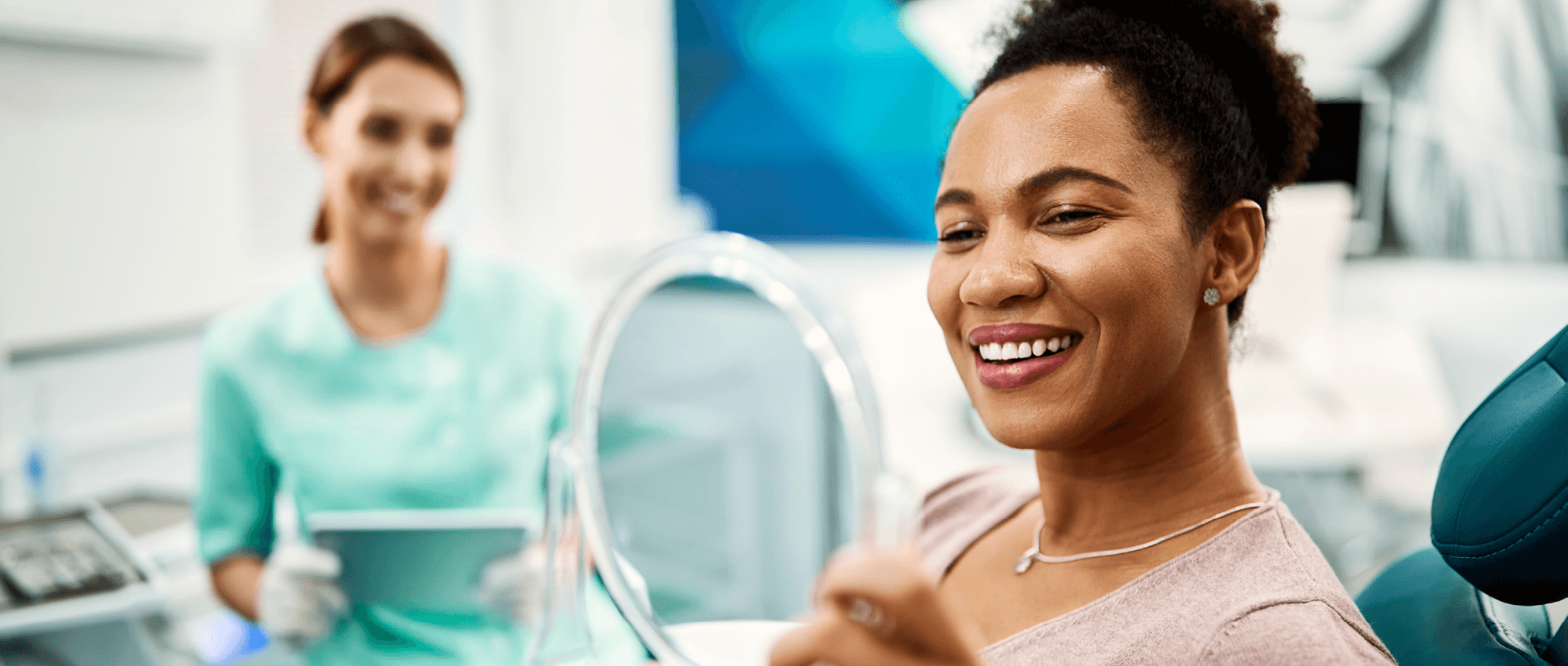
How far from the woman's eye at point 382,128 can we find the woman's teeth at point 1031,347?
4.17 ft

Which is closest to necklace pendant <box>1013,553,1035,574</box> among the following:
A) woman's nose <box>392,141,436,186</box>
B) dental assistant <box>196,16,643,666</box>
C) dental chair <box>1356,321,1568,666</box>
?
dental chair <box>1356,321,1568,666</box>

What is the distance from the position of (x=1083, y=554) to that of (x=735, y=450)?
261 centimetres

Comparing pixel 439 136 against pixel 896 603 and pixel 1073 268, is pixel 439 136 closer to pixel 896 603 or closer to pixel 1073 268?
pixel 1073 268

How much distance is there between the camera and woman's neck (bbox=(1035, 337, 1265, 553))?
27.5 inches

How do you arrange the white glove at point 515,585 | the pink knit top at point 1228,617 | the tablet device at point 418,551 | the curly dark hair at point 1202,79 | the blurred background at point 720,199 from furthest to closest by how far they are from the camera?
1. the blurred background at point 720,199
2. the white glove at point 515,585
3. the tablet device at point 418,551
4. the curly dark hair at point 1202,79
5. the pink knit top at point 1228,617

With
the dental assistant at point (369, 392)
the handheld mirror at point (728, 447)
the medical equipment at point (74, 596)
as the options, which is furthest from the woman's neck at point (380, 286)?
the handheld mirror at point (728, 447)

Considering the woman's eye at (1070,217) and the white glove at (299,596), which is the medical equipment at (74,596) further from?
the woman's eye at (1070,217)

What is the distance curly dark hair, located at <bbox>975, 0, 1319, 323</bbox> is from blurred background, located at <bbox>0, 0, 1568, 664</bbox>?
0.12 metres

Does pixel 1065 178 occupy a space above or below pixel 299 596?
above

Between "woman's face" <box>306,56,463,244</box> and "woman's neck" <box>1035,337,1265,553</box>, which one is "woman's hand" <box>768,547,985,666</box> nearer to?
"woman's neck" <box>1035,337,1265,553</box>

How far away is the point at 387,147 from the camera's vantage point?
161cm

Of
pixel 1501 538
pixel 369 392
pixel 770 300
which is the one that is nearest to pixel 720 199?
pixel 369 392

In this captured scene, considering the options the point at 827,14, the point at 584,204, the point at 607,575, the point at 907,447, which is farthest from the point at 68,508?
the point at 827,14

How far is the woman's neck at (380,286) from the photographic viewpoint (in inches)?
66.9
